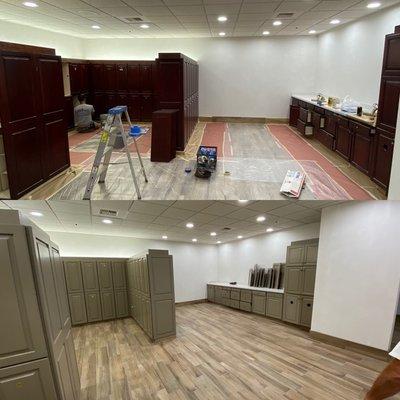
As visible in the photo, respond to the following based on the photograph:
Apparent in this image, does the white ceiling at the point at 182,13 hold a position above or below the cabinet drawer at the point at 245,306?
above

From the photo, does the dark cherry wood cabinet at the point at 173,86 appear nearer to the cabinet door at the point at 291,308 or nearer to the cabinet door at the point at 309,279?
the cabinet door at the point at 309,279

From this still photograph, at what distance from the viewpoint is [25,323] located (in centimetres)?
171

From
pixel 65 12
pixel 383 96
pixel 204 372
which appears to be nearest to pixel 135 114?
pixel 65 12

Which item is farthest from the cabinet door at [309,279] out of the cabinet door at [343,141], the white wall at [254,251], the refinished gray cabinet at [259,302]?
the cabinet door at [343,141]

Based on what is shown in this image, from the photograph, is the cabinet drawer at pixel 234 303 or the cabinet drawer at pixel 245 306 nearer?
the cabinet drawer at pixel 245 306

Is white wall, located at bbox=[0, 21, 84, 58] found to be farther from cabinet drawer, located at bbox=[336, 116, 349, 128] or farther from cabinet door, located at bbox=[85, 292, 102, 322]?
cabinet drawer, located at bbox=[336, 116, 349, 128]

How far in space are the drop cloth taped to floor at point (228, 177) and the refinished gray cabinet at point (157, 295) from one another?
1.50 m

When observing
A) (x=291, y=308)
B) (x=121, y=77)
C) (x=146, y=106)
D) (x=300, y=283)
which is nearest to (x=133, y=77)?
(x=121, y=77)

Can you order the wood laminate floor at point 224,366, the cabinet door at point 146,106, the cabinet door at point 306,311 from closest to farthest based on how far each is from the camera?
the wood laminate floor at point 224,366, the cabinet door at point 306,311, the cabinet door at point 146,106

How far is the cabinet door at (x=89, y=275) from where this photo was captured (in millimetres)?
6867

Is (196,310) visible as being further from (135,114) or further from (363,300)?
(135,114)

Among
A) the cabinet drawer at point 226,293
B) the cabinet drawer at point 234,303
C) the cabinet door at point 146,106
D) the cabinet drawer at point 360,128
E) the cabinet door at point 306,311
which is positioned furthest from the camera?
the cabinet door at point 146,106

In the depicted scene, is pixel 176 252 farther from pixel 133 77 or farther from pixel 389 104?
pixel 389 104

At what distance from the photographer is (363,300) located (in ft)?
12.7
